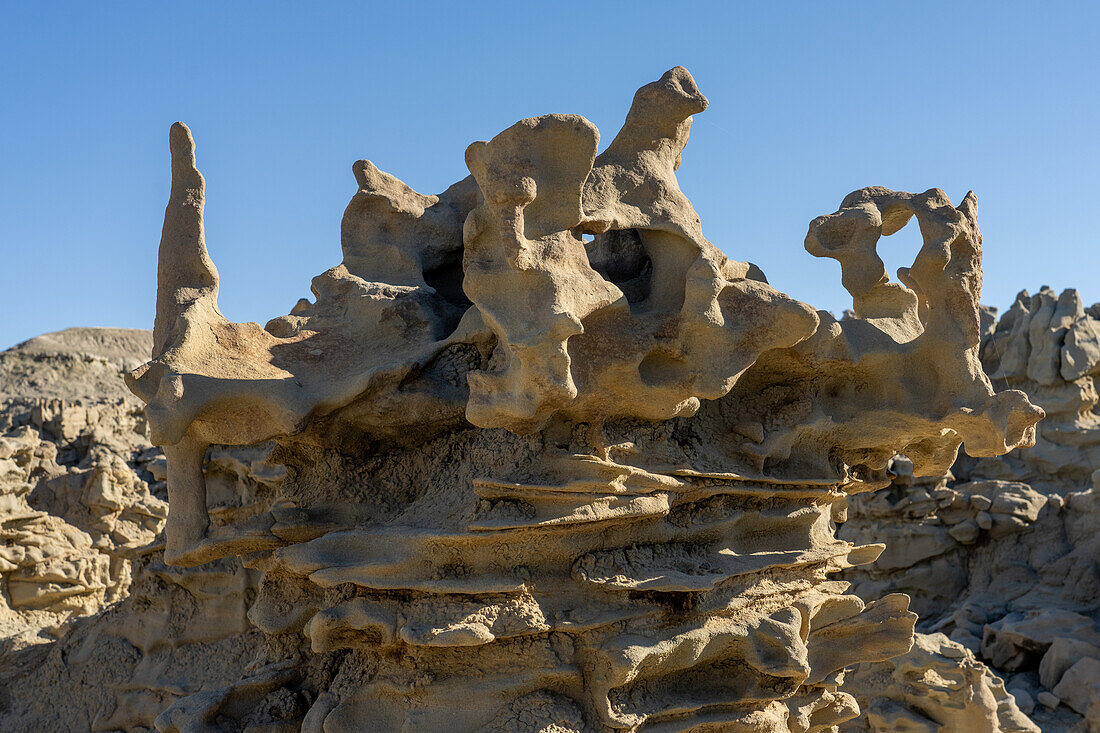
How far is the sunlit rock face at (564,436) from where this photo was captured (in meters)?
2.62

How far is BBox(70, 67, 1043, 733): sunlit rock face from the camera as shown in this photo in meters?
2.62

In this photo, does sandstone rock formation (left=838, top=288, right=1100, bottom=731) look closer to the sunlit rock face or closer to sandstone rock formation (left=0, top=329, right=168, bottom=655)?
the sunlit rock face

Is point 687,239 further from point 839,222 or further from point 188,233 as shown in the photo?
point 188,233

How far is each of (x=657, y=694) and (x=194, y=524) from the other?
1385 mm

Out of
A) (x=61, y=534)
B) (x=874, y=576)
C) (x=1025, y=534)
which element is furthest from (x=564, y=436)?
(x=1025, y=534)

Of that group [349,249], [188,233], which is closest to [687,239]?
[349,249]

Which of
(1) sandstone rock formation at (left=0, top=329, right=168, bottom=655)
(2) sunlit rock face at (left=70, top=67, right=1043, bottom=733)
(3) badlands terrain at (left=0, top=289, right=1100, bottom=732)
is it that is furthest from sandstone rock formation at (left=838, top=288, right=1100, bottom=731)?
(1) sandstone rock formation at (left=0, top=329, right=168, bottom=655)

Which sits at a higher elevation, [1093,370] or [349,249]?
[1093,370]

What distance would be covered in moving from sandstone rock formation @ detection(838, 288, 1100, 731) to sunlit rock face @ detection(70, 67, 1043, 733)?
2.23m

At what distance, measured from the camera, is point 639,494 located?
9.04 feet

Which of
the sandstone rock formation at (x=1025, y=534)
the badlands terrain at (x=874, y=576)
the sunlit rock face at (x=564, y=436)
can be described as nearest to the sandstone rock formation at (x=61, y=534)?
the badlands terrain at (x=874, y=576)

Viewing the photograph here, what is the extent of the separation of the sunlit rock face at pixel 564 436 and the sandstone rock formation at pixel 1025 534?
7.31 ft

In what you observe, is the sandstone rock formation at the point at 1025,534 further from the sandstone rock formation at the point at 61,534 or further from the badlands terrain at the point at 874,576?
the sandstone rock formation at the point at 61,534

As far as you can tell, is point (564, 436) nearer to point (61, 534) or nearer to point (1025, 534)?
point (61, 534)
